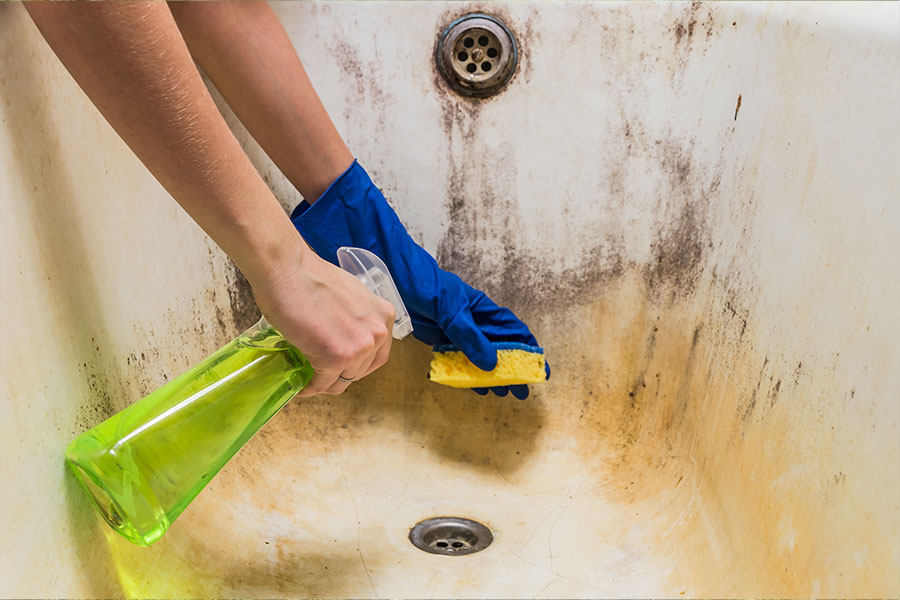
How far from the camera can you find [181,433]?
479 millimetres

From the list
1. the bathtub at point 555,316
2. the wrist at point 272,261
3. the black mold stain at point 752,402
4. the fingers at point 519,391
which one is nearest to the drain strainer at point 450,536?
the bathtub at point 555,316

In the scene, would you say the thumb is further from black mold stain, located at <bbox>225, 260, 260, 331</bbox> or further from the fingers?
black mold stain, located at <bbox>225, 260, 260, 331</bbox>

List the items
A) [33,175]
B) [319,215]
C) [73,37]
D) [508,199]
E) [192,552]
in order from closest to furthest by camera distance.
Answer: [73,37] < [33,175] < [192,552] < [319,215] < [508,199]

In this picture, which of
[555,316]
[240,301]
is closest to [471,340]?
[555,316]

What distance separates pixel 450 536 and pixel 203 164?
1.55 ft

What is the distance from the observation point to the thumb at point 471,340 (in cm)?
72

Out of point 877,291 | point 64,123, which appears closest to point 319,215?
point 64,123

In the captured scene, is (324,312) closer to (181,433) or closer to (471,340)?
(181,433)

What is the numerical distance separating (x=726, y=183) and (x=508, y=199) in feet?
0.73

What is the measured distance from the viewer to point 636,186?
0.81m

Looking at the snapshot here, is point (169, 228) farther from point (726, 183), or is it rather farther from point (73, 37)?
point (726, 183)

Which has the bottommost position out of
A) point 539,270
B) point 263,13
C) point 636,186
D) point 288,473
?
point 288,473

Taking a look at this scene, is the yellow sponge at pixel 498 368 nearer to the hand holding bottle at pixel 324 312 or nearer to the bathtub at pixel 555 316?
the bathtub at pixel 555 316

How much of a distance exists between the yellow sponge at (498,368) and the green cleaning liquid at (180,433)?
263 millimetres
